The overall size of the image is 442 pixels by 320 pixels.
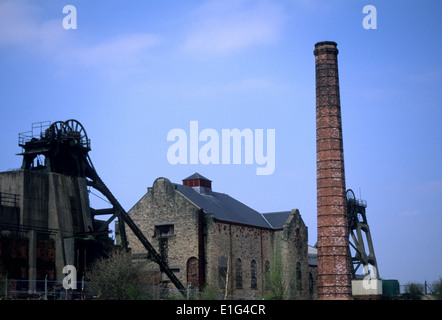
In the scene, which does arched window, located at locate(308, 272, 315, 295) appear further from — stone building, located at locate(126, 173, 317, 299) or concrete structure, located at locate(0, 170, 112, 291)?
concrete structure, located at locate(0, 170, 112, 291)

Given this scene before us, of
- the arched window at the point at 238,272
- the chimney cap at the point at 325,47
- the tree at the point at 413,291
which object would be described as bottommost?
the tree at the point at 413,291

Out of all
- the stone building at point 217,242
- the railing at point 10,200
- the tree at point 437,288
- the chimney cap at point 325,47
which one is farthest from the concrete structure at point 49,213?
the tree at point 437,288

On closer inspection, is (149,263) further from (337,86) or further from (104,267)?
(337,86)

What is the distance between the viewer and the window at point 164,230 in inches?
1698

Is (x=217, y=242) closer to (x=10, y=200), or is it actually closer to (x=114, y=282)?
(x=114, y=282)

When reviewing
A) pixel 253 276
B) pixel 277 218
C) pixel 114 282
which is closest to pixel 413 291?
pixel 277 218

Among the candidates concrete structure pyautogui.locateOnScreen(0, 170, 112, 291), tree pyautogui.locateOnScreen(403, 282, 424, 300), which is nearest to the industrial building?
concrete structure pyautogui.locateOnScreen(0, 170, 112, 291)

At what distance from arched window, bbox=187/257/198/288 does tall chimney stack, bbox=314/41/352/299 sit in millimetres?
8249

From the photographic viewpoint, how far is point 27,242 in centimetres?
3238

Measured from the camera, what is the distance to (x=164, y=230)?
43469mm

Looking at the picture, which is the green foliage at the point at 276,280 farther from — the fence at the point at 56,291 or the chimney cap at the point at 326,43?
the chimney cap at the point at 326,43

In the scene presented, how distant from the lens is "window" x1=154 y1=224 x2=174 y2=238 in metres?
43.1
